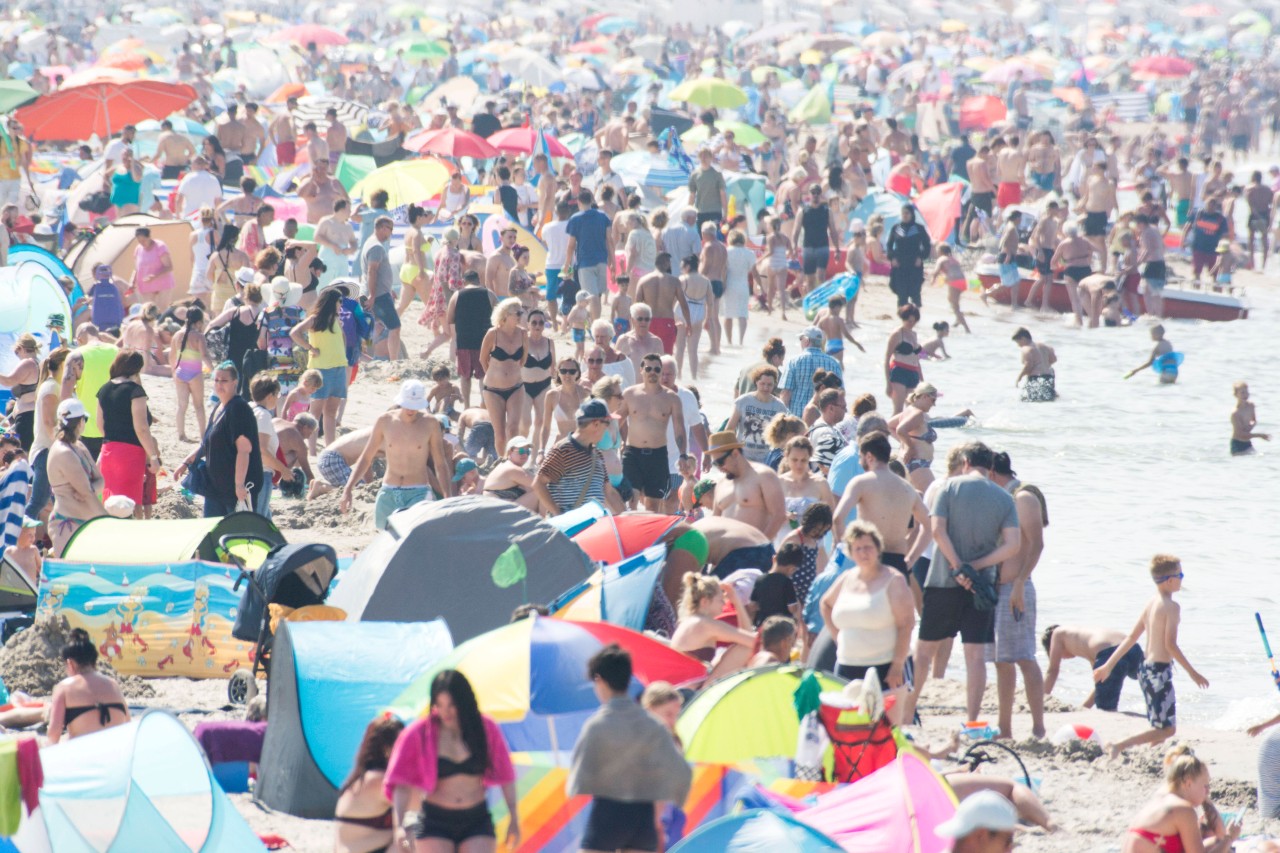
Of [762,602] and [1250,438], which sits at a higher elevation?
[762,602]

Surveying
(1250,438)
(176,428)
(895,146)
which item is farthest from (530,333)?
(895,146)

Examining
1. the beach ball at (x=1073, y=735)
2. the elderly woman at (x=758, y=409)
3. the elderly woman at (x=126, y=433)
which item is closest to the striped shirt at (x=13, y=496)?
the elderly woman at (x=126, y=433)

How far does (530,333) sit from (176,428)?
2824 mm

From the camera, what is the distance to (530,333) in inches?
422

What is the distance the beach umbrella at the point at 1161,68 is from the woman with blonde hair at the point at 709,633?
3501 centimetres

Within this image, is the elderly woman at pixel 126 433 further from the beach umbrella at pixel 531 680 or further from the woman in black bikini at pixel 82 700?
the beach umbrella at pixel 531 680

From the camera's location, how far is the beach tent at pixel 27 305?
11.6 meters

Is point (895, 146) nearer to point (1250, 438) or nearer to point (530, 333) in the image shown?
point (1250, 438)

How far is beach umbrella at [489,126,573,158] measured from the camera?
19703 millimetres

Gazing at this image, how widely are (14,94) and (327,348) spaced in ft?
33.1

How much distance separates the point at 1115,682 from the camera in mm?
8219

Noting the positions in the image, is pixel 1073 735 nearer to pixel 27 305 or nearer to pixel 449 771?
pixel 449 771

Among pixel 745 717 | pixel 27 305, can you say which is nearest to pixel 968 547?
pixel 745 717

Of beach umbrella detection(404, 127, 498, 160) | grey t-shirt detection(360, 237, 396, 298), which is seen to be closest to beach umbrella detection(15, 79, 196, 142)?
beach umbrella detection(404, 127, 498, 160)
